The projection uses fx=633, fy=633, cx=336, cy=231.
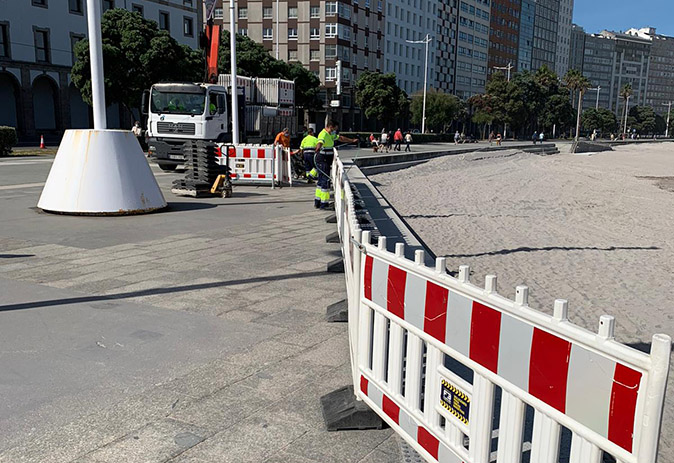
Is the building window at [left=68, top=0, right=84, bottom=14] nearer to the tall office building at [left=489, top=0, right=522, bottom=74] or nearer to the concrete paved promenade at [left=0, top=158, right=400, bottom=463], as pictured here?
the concrete paved promenade at [left=0, top=158, right=400, bottom=463]

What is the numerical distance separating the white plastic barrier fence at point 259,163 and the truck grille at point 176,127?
3032mm

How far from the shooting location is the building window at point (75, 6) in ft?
160

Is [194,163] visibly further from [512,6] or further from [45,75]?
[512,6]

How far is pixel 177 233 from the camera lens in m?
10.1

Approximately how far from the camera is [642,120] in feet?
526

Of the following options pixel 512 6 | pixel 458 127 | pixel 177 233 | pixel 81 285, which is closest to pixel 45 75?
pixel 177 233

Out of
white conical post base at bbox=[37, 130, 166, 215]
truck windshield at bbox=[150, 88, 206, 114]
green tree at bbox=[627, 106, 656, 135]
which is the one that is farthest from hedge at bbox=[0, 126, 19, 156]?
green tree at bbox=[627, 106, 656, 135]

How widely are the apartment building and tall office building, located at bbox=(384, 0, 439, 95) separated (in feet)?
165

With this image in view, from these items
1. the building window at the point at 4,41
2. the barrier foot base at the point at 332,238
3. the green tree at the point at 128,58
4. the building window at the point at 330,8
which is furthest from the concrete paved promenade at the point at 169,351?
the building window at the point at 330,8

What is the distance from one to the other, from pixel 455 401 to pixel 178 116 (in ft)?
64.4

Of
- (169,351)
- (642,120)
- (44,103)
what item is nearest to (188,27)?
(44,103)

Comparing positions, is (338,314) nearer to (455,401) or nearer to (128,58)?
(455,401)

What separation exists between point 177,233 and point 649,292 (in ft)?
22.3

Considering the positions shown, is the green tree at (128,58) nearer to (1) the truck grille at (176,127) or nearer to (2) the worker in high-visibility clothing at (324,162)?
(1) the truck grille at (176,127)
